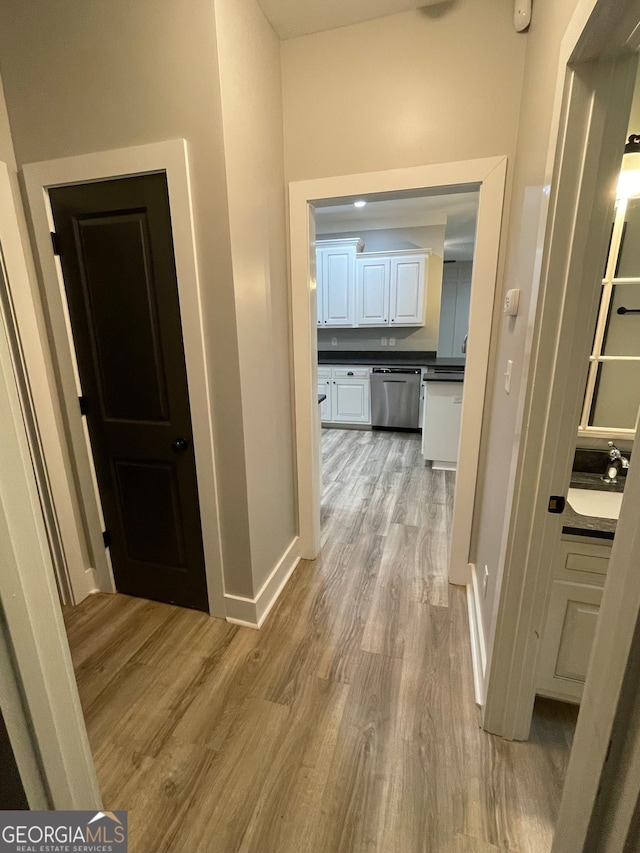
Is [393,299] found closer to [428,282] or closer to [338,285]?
[428,282]

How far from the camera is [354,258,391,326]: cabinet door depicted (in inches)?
195

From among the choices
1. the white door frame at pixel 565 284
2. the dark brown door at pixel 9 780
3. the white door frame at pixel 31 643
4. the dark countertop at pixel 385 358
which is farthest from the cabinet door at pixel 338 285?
the dark brown door at pixel 9 780

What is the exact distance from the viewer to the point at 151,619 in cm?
194

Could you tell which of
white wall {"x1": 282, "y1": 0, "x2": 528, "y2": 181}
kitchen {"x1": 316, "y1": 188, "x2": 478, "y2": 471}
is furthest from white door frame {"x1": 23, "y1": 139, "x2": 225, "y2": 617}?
kitchen {"x1": 316, "y1": 188, "x2": 478, "y2": 471}

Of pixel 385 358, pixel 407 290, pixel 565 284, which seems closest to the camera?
pixel 565 284

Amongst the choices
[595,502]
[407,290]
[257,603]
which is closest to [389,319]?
[407,290]

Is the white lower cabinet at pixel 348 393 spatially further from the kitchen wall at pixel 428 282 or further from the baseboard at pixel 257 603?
the baseboard at pixel 257 603

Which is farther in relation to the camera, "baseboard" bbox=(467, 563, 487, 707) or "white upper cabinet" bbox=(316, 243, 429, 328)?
"white upper cabinet" bbox=(316, 243, 429, 328)

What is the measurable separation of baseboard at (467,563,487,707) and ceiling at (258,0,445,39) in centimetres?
266

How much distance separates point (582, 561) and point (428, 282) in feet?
15.1

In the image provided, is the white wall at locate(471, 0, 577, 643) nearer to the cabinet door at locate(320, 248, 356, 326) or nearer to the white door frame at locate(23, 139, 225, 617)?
the white door frame at locate(23, 139, 225, 617)

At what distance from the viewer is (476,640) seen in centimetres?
170

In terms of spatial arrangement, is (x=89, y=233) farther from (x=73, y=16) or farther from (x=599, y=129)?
(x=599, y=129)

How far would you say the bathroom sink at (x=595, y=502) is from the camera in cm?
139
